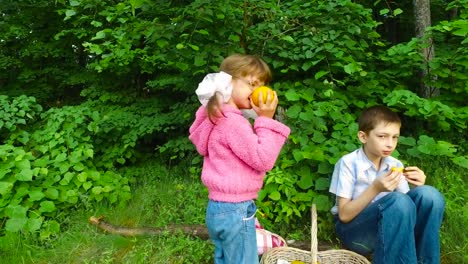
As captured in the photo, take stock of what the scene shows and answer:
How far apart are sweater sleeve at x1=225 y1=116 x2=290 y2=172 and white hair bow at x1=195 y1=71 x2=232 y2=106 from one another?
126 millimetres

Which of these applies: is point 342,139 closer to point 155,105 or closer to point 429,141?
point 429,141

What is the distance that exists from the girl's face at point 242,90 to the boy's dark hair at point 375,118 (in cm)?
96

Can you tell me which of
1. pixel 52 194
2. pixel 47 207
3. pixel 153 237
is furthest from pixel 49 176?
pixel 153 237

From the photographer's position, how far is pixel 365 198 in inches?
86.9

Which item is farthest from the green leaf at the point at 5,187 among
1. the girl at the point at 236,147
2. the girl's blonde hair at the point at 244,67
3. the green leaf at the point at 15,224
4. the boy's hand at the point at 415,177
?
the boy's hand at the point at 415,177

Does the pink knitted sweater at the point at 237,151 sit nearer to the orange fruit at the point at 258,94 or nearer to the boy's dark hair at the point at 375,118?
the orange fruit at the point at 258,94

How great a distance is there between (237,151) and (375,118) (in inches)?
43.9

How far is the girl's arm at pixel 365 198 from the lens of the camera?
208 centimetres

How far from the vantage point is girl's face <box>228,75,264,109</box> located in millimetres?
1794

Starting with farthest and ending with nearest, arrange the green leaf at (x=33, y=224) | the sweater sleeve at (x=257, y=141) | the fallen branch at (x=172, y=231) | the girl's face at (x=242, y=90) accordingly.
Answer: the green leaf at (x=33, y=224) → the fallen branch at (x=172, y=231) → the girl's face at (x=242, y=90) → the sweater sleeve at (x=257, y=141)

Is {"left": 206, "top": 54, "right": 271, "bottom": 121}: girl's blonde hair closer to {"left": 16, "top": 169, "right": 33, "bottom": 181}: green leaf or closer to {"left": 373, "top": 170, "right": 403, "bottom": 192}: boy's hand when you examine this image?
{"left": 373, "top": 170, "right": 403, "bottom": 192}: boy's hand

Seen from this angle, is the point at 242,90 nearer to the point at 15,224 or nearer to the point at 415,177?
the point at 415,177

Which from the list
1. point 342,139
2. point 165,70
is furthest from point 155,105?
point 342,139

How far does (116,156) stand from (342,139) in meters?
2.78
